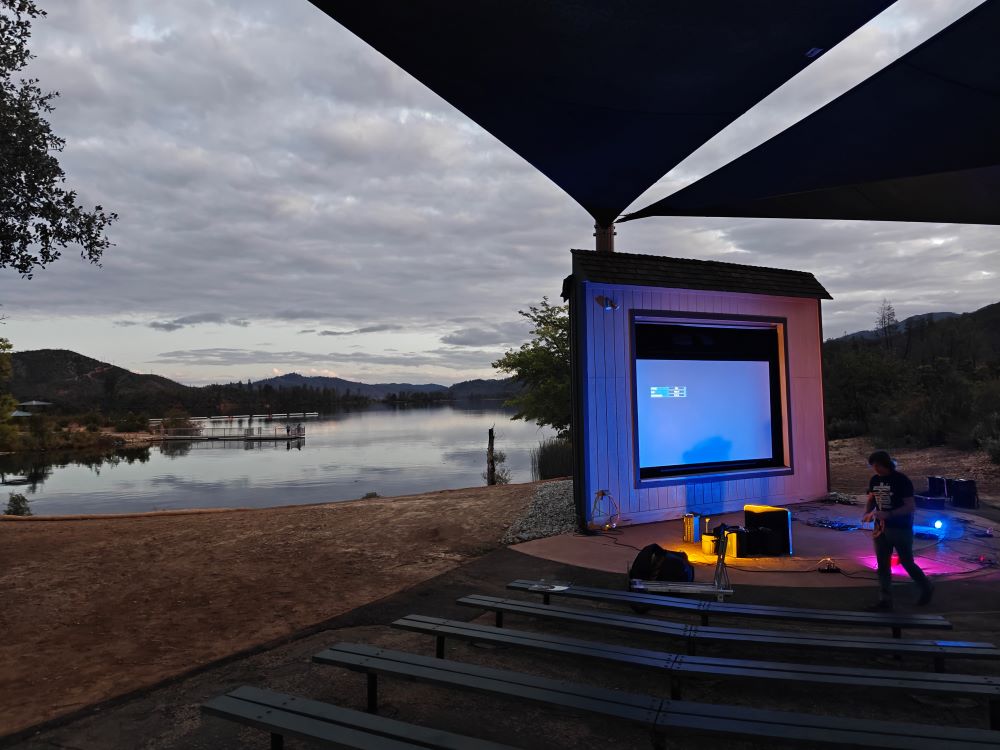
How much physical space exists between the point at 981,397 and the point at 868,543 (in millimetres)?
14287

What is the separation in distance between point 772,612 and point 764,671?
1.20 m

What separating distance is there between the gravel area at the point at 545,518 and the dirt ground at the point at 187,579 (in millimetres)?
293

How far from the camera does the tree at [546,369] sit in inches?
875

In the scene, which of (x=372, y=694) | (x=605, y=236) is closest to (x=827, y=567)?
(x=372, y=694)

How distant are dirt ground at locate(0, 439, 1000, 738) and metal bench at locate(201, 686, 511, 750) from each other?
1664 mm

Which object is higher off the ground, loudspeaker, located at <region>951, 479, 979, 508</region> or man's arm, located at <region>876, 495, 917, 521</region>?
man's arm, located at <region>876, 495, 917, 521</region>

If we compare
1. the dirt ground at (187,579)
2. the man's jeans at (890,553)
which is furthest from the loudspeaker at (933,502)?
the man's jeans at (890,553)

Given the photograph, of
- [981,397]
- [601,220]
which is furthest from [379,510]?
[981,397]

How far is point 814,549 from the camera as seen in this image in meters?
7.46

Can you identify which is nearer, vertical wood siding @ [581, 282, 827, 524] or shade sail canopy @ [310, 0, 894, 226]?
shade sail canopy @ [310, 0, 894, 226]

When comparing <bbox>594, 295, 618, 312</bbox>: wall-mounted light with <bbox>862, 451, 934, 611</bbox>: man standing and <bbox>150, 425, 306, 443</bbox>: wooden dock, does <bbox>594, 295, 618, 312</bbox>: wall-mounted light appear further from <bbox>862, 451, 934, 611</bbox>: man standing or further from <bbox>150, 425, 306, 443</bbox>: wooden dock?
<bbox>150, 425, 306, 443</bbox>: wooden dock

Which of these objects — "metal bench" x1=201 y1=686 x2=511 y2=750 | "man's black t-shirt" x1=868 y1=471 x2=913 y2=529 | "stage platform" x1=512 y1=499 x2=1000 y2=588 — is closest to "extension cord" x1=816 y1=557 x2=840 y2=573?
"stage platform" x1=512 y1=499 x2=1000 y2=588

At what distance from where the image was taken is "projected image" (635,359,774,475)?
9555mm

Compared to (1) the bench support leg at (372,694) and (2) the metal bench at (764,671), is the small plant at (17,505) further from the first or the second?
(2) the metal bench at (764,671)
